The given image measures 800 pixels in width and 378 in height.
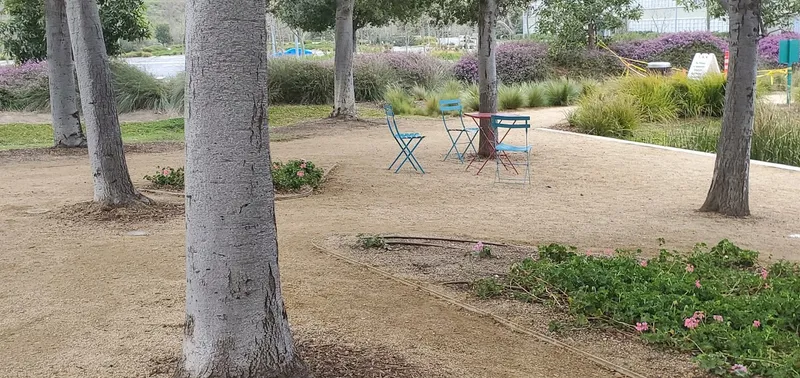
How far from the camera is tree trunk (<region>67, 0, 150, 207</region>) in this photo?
7.26m

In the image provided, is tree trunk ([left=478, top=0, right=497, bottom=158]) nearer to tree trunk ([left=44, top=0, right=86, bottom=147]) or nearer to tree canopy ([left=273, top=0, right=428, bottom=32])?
tree trunk ([left=44, top=0, right=86, bottom=147])

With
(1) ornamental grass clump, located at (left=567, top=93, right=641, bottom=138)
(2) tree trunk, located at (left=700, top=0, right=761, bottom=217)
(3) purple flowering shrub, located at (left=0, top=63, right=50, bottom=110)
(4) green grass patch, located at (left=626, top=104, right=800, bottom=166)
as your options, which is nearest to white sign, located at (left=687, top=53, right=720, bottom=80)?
(1) ornamental grass clump, located at (left=567, top=93, right=641, bottom=138)

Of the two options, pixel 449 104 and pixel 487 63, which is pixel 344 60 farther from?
pixel 487 63

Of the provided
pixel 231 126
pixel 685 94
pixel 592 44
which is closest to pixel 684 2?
pixel 592 44

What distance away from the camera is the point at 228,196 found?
311cm

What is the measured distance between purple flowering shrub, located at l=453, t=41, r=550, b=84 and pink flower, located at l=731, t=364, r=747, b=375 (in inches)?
863

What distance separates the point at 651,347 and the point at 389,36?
198ft

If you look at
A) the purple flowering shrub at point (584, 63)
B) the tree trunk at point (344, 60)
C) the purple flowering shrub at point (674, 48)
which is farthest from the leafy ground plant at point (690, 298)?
the purple flowering shrub at point (674, 48)

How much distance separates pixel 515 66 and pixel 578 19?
9.20 feet

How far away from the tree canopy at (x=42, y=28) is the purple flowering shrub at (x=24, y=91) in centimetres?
207

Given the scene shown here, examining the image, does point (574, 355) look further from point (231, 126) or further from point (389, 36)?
point (389, 36)

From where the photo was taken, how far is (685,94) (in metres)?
16.4

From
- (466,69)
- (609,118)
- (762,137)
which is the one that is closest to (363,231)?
(762,137)

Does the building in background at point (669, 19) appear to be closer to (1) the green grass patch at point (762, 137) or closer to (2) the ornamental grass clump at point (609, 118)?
(2) the ornamental grass clump at point (609, 118)
